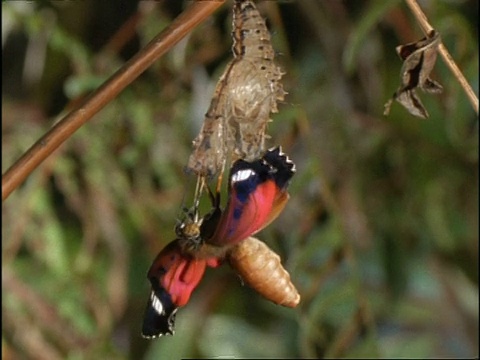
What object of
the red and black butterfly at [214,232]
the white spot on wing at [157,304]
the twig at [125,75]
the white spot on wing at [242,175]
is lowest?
the white spot on wing at [157,304]

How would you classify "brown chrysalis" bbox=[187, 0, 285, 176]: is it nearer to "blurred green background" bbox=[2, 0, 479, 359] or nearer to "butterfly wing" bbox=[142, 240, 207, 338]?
"butterfly wing" bbox=[142, 240, 207, 338]

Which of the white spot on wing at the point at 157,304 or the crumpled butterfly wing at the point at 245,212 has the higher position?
the crumpled butterfly wing at the point at 245,212

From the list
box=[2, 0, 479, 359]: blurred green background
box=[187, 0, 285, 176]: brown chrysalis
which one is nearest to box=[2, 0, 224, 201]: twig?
box=[187, 0, 285, 176]: brown chrysalis

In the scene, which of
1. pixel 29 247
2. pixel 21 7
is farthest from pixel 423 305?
pixel 21 7

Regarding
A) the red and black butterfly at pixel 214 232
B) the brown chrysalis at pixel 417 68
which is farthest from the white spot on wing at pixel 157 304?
the brown chrysalis at pixel 417 68

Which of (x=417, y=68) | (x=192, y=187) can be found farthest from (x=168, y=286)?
(x=192, y=187)

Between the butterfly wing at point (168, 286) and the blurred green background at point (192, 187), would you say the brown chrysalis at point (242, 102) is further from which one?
the blurred green background at point (192, 187)

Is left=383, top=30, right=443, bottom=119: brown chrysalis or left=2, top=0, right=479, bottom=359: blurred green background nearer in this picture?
left=383, top=30, right=443, bottom=119: brown chrysalis
